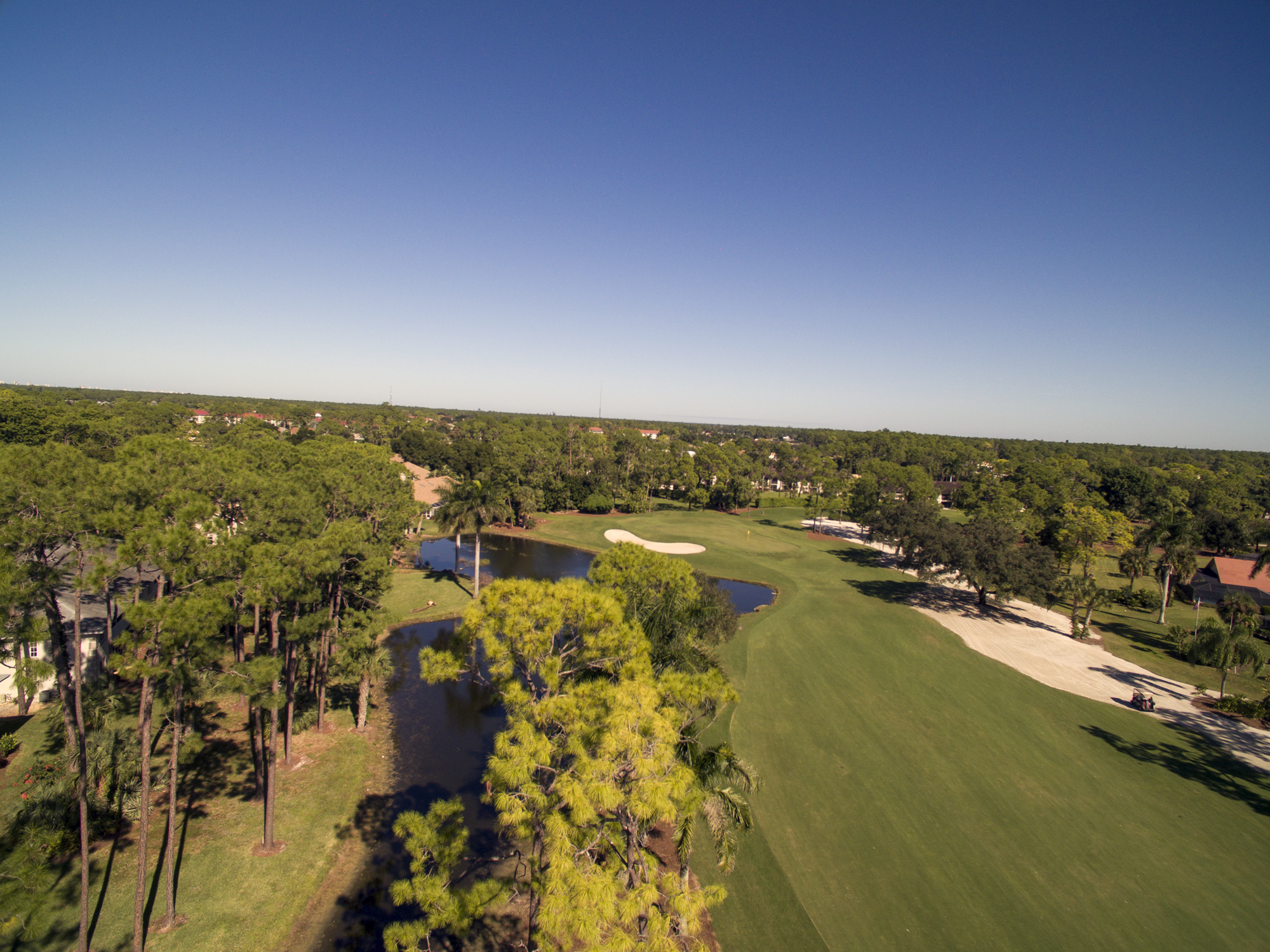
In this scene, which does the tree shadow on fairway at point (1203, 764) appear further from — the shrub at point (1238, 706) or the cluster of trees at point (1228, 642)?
the cluster of trees at point (1228, 642)

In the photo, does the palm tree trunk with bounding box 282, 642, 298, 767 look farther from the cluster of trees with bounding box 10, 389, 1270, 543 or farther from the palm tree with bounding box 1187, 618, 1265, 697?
the palm tree with bounding box 1187, 618, 1265, 697

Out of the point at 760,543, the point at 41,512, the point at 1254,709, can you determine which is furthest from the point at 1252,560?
the point at 41,512

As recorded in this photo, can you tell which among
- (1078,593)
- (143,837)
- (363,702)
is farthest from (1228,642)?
(143,837)

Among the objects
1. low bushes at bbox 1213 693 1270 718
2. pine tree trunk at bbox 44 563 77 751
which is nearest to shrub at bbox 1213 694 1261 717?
low bushes at bbox 1213 693 1270 718

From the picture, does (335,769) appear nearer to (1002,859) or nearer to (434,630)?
(434,630)

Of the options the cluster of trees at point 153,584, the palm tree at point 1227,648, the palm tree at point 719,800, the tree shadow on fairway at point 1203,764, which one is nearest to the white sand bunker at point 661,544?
the tree shadow on fairway at point 1203,764
